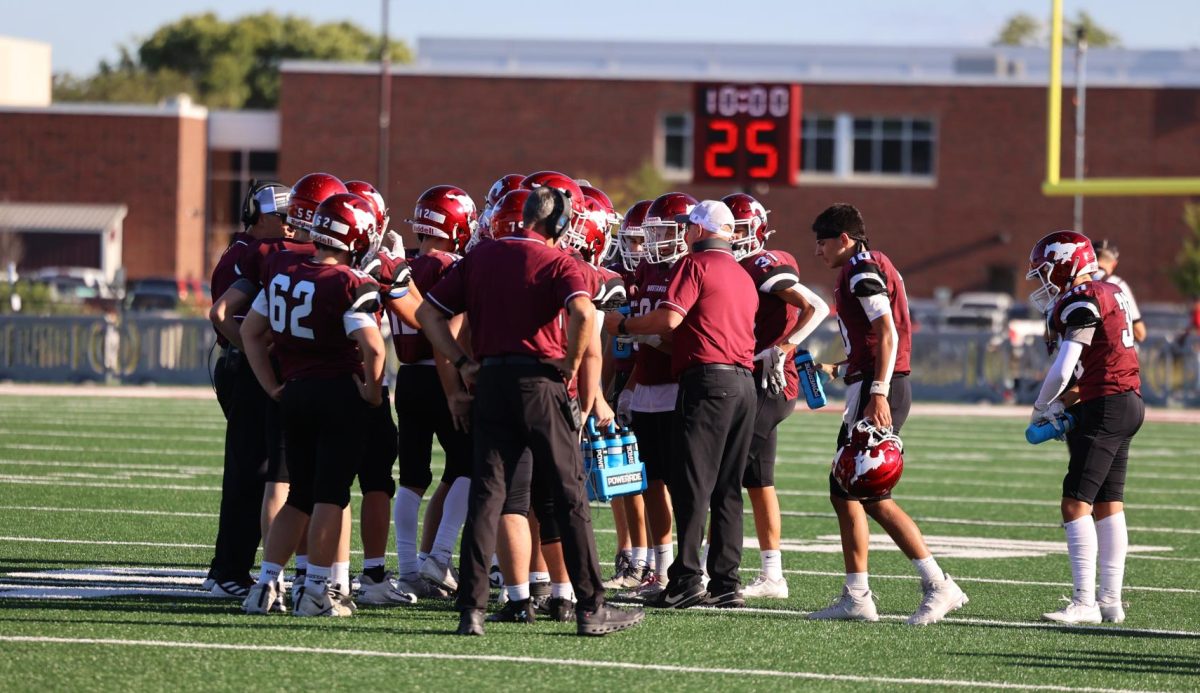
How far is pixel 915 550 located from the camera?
7.84m

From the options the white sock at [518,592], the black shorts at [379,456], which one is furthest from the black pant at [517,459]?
the black shorts at [379,456]

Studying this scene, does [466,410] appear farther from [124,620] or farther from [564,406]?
[124,620]

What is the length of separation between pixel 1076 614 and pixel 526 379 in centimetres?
283

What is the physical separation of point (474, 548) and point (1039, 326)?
30168 mm

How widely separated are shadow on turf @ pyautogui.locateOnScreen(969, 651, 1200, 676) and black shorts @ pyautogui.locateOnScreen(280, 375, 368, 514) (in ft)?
8.63

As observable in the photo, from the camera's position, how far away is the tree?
271ft

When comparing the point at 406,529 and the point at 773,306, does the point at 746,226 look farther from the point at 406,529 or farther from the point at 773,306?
the point at 406,529

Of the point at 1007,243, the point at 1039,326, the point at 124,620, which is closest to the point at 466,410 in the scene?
the point at 124,620

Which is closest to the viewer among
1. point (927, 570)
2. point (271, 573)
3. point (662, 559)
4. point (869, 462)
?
point (271, 573)

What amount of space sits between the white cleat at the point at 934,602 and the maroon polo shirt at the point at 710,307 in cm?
134

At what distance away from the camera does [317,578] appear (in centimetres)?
750

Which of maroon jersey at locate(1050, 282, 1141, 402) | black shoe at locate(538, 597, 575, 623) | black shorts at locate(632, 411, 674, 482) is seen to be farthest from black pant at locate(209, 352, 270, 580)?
maroon jersey at locate(1050, 282, 1141, 402)

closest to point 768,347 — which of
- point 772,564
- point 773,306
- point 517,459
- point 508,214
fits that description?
point 773,306

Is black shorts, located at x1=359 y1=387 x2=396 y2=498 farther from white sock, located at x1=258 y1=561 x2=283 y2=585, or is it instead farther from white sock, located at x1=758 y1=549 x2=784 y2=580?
white sock, located at x1=758 y1=549 x2=784 y2=580
